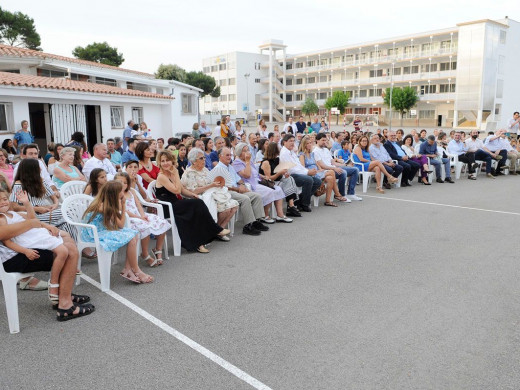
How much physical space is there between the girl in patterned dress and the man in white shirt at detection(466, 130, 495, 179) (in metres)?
11.7

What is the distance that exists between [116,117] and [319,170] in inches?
500

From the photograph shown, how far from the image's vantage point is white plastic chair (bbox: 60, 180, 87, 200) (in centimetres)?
573

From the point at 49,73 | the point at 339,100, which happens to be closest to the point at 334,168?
the point at 49,73

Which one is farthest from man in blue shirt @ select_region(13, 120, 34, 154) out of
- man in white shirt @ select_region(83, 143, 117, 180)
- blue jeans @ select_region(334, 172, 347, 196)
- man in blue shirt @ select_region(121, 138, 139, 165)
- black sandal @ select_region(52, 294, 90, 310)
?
black sandal @ select_region(52, 294, 90, 310)

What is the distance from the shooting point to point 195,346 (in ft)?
10.9

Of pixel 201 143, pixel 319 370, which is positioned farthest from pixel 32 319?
pixel 201 143

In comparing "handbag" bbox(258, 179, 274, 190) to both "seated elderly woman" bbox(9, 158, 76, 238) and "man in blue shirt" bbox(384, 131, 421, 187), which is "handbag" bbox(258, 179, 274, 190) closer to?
"seated elderly woman" bbox(9, 158, 76, 238)

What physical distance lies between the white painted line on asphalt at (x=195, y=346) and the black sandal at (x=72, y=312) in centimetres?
33

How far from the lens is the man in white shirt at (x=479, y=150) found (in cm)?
1297

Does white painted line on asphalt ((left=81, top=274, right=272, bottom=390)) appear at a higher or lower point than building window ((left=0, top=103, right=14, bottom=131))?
lower

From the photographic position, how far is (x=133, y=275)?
4.64 m

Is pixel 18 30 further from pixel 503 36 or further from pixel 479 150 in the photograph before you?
pixel 503 36

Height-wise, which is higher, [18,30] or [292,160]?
[18,30]

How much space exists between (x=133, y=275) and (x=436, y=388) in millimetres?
3177
